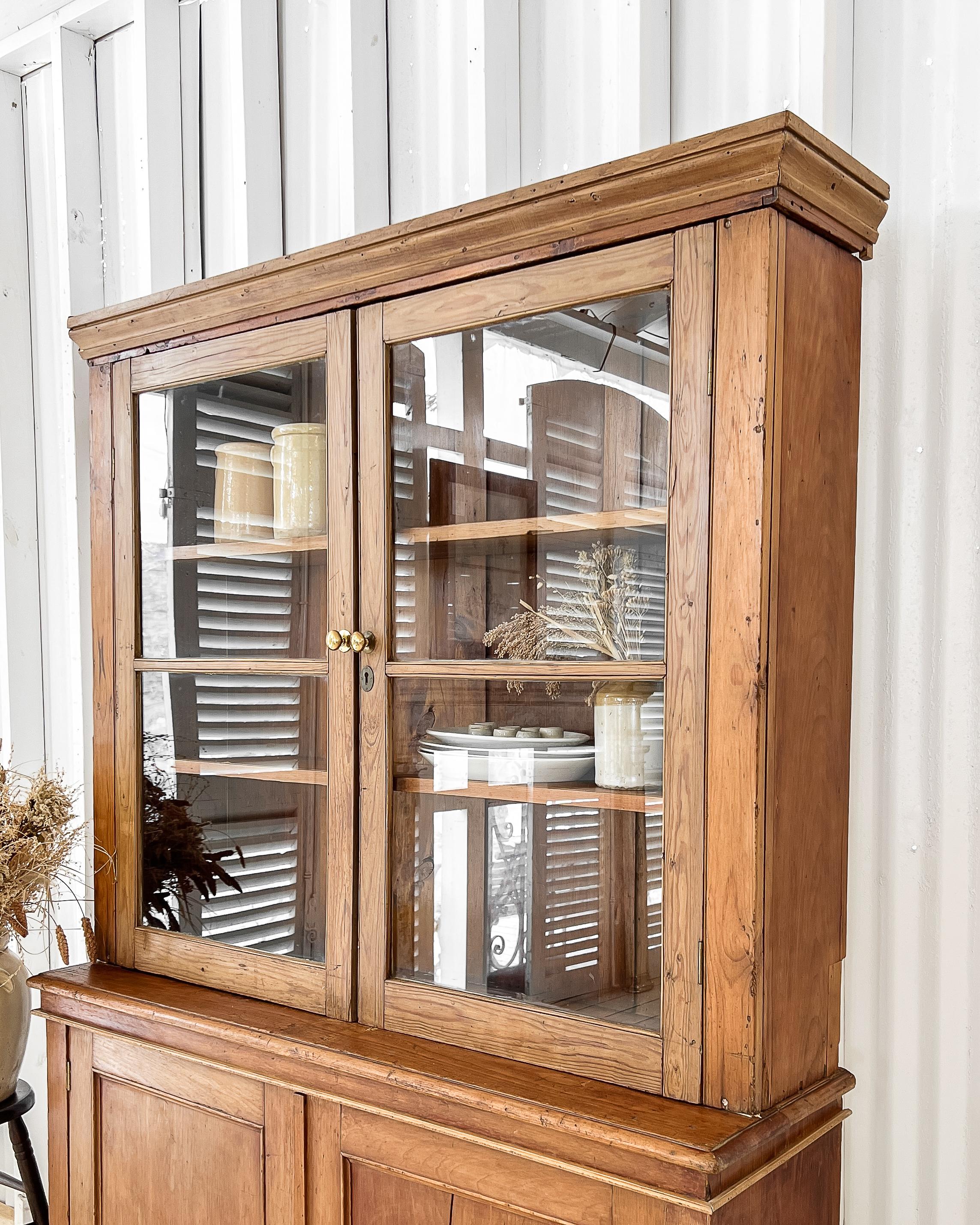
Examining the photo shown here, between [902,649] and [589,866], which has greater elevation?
[902,649]

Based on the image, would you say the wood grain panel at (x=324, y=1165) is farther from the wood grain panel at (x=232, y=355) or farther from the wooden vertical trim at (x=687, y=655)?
the wood grain panel at (x=232, y=355)

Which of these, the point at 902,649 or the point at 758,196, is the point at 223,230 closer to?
the point at 758,196

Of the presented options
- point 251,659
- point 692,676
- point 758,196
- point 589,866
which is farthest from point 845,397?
point 251,659

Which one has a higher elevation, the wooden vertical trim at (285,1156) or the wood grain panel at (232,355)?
the wood grain panel at (232,355)

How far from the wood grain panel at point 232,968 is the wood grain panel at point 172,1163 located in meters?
0.17

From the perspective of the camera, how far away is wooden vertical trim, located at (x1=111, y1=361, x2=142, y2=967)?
1.83 m

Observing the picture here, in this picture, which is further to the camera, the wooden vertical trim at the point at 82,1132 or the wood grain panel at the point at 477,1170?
the wooden vertical trim at the point at 82,1132

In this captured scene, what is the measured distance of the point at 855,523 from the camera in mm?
1396

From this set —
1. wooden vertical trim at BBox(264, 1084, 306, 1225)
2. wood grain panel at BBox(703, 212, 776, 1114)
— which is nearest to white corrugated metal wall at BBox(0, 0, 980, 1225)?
wood grain panel at BBox(703, 212, 776, 1114)

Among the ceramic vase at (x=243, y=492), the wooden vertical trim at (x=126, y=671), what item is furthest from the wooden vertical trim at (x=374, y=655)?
the wooden vertical trim at (x=126, y=671)

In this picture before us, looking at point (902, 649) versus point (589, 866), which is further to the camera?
point (902, 649)

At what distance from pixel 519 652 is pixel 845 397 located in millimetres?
492

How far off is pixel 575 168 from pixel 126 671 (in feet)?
3.54

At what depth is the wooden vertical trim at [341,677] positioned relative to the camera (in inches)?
59.2
